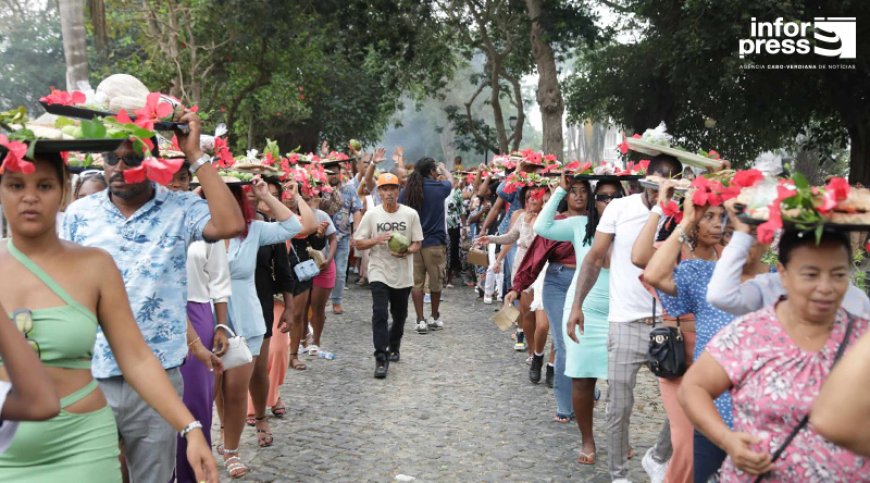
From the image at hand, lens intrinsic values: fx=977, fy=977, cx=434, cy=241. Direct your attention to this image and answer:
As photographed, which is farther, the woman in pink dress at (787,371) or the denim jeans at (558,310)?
the denim jeans at (558,310)

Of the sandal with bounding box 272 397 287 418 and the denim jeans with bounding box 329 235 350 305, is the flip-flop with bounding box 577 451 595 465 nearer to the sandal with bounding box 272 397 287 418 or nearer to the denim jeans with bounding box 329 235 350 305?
the sandal with bounding box 272 397 287 418

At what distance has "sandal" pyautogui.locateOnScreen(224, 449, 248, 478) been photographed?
677 cm

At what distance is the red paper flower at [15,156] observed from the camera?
10.1 feet

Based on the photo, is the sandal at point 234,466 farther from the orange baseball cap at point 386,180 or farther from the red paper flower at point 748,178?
the orange baseball cap at point 386,180

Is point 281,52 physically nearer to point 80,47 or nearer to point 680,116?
point 80,47

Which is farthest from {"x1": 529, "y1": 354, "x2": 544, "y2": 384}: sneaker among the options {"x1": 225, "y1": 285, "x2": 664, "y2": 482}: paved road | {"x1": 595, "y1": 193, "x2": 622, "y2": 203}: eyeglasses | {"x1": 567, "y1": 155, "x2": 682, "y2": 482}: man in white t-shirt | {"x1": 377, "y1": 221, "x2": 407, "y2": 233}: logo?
{"x1": 567, "y1": 155, "x2": 682, "y2": 482}: man in white t-shirt

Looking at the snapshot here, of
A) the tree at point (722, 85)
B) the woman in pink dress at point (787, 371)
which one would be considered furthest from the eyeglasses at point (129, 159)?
the tree at point (722, 85)

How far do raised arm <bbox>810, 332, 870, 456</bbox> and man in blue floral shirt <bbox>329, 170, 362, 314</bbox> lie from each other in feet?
35.9

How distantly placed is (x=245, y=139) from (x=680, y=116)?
43.3 feet

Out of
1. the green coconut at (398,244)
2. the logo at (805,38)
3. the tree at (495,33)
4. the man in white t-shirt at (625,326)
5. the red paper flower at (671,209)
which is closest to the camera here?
the red paper flower at (671,209)

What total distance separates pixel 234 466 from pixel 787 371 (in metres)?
4.47

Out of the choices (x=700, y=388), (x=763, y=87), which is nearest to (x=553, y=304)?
(x=700, y=388)

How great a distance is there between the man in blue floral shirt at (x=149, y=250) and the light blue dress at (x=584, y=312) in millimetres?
3301

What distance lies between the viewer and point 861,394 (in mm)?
2424
